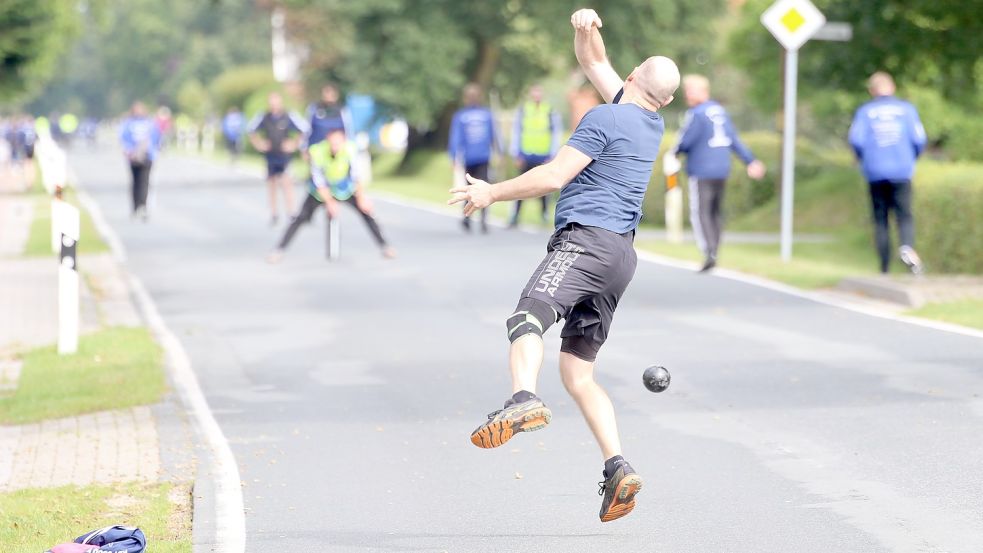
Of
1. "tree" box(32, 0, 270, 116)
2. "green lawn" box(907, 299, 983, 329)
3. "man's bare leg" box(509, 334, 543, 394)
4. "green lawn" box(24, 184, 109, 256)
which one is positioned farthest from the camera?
"tree" box(32, 0, 270, 116)

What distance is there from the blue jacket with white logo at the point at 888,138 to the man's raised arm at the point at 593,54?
901cm

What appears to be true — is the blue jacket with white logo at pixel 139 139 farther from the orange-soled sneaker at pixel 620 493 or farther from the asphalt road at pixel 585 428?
the orange-soled sneaker at pixel 620 493

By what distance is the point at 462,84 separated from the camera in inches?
1665

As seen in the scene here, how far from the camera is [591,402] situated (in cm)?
641

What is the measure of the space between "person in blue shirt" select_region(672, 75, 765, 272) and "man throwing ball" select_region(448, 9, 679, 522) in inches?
405

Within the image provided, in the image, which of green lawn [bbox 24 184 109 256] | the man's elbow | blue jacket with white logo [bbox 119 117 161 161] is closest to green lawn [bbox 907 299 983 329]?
the man's elbow

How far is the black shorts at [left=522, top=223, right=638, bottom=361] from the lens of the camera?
623 centimetres

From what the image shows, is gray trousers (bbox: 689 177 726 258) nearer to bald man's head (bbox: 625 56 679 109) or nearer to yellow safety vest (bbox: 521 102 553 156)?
yellow safety vest (bbox: 521 102 553 156)

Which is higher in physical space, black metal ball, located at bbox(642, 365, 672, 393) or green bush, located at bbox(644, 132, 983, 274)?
black metal ball, located at bbox(642, 365, 672, 393)

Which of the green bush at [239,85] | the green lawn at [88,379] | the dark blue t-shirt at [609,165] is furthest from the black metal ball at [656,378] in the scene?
the green bush at [239,85]

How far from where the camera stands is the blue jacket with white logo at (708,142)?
16.8 metres

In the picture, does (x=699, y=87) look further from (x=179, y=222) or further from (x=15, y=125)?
(x=15, y=125)

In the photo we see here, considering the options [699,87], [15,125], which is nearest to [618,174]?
[699,87]

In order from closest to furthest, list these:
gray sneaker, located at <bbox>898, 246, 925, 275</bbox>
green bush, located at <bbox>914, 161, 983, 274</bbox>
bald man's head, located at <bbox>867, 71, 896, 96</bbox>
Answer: bald man's head, located at <bbox>867, 71, 896, 96</bbox>, gray sneaker, located at <bbox>898, 246, 925, 275</bbox>, green bush, located at <bbox>914, 161, 983, 274</bbox>
